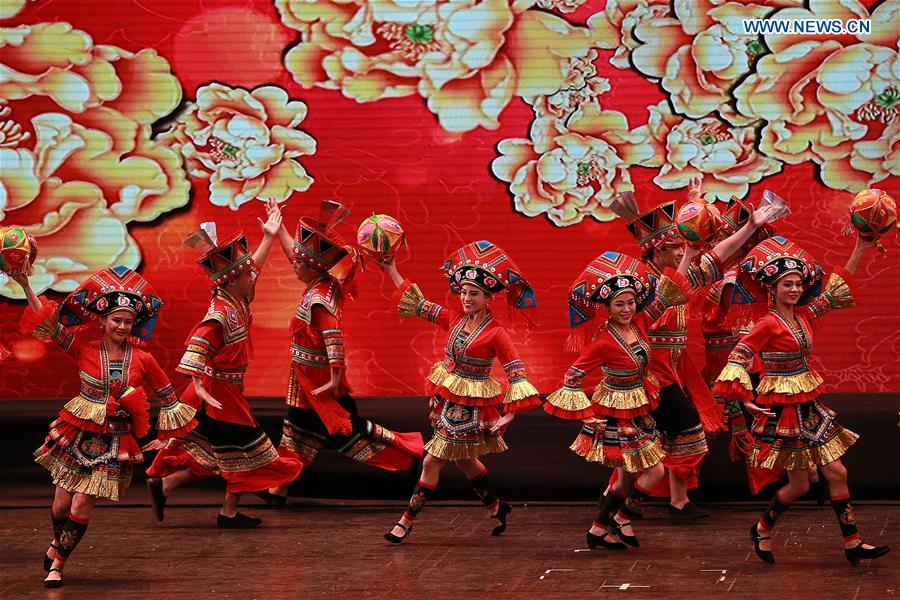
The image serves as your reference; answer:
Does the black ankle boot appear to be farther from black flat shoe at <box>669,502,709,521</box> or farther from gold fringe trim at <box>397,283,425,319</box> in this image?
gold fringe trim at <box>397,283,425,319</box>

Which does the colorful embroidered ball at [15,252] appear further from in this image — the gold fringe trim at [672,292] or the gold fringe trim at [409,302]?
the gold fringe trim at [672,292]

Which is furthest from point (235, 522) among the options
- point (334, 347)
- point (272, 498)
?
A: point (334, 347)

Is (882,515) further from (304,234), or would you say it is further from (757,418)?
(304,234)

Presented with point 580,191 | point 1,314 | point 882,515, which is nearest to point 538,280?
point 580,191

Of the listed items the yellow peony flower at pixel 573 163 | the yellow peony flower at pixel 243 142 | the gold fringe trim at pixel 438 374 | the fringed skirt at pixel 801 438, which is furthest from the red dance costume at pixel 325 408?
the fringed skirt at pixel 801 438

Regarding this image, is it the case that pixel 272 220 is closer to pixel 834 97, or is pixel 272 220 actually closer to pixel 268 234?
pixel 268 234

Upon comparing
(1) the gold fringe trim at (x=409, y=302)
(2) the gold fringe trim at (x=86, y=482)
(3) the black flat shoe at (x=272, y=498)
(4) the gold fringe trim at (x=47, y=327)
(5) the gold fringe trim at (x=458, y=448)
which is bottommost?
(3) the black flat shoe at (x=272, y=498)

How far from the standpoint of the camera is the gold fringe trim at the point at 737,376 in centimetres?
557

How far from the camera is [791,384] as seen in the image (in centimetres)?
557

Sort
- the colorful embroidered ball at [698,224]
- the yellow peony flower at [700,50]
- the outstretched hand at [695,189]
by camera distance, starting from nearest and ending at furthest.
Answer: the colorful embroidered ball at [698,224], the outstretched hand at [695,189], the yellow peony flower at [700,50]

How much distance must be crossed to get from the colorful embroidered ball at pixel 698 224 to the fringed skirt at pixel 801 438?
3.11ft

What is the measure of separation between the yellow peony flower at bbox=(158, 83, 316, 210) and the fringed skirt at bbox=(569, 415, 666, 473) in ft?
7.96

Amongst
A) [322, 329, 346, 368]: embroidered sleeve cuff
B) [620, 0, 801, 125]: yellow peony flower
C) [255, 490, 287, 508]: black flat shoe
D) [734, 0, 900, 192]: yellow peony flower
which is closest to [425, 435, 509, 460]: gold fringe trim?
[322, 329, 346, 368]: embroidered sleeve cuff

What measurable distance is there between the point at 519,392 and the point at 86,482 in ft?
6.14
